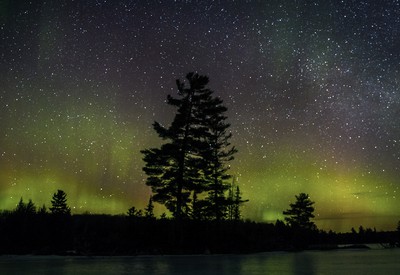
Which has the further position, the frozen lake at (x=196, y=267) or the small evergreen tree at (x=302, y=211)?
the small evergreen tree at (x=302, y=211)

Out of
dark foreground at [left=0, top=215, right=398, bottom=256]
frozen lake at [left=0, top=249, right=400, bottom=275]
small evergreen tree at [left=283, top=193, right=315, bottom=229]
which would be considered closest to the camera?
frozen lake at [left=0, top=249, right=400, bottom=275]

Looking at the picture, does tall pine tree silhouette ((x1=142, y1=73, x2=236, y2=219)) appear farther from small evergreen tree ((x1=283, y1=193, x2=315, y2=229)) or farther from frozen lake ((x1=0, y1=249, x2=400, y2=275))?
small evergreen tree ((x1=283, y1=193, x2=315, y2=229))

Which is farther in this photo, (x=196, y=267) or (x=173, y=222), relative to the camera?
(x=173, y=222)

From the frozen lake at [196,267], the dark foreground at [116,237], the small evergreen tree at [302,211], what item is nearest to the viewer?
the frozen lake at [196,267]

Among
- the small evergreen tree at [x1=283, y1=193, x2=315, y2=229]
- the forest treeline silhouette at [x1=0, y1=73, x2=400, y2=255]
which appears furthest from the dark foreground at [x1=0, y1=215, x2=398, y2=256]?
the small evergreen tree at [x1=283, y1=193, x2=315, y2=229]

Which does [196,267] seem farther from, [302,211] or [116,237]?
[302,211]

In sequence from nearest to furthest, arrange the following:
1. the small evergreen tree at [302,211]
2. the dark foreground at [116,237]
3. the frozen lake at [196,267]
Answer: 1. the frozen lake at [196,267]
2. the dark foreground at [116,237]
3. the small evergreen tree at [302,211]

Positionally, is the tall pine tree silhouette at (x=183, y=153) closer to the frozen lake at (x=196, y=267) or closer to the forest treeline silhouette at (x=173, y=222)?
the forest treeline silhouette at (x=173, y=222)

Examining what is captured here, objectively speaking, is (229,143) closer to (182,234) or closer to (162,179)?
(162,179)

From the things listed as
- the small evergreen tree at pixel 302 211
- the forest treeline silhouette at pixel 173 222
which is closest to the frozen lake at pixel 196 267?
the forest treeline silhouette at pixel 173 222

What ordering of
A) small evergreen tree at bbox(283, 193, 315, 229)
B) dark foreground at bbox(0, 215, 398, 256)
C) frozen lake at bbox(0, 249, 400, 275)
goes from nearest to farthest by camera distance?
1. frozen lake at bbox(0, 249, 400, 275)
2. dark foreground at bbox(0, 215, 398, 256)
3. small evergreen tree at bbox(283, 193, 315, 229)

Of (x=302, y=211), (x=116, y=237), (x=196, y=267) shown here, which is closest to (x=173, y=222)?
(x=116, y=237)

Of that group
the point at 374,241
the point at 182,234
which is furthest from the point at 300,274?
the point at 374,241

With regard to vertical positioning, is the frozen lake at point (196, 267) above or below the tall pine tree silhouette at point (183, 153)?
below
